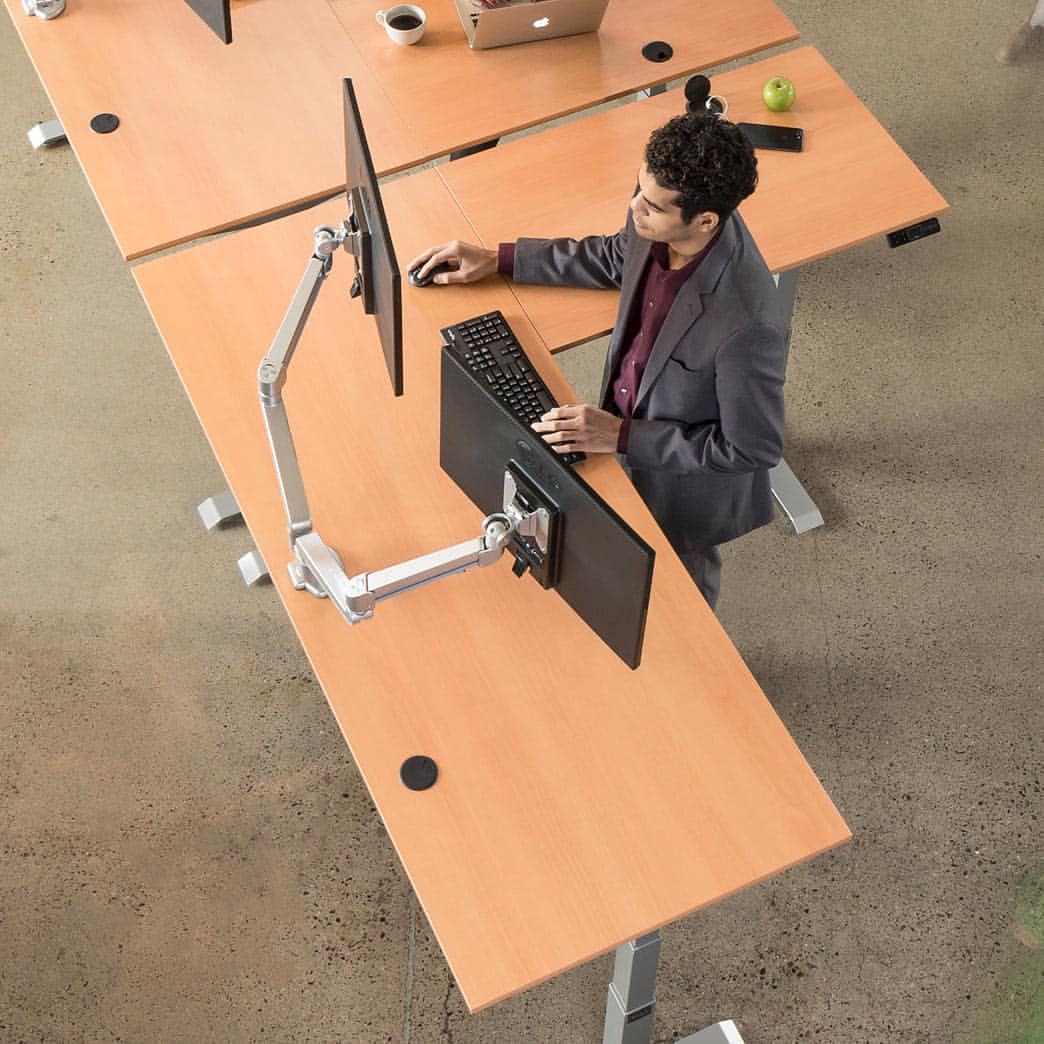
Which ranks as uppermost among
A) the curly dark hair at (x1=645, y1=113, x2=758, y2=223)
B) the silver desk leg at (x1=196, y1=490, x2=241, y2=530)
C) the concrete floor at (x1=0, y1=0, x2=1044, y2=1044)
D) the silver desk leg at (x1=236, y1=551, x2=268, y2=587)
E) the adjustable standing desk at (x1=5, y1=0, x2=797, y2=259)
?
the curly dark hair at (x1=645, y1=113, x2=758, y2=223)

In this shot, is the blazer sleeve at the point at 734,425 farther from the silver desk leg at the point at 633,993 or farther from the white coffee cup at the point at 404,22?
the white coffee cup at the point at 404,22

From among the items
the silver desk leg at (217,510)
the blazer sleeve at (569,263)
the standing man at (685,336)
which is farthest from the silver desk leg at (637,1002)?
the silver desk leg at (217,510)

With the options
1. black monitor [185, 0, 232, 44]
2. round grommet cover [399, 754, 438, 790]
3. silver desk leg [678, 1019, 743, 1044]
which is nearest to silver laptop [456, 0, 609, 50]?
black monitor [185, 0, 232, 44]

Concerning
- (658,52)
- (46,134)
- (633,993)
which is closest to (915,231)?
(658,52)

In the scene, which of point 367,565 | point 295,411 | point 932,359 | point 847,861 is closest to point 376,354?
point 295,411

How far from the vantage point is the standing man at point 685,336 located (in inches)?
84.0

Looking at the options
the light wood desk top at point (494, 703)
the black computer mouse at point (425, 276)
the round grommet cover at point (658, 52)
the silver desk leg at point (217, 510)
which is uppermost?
the round grommet cover at point (658, 52)

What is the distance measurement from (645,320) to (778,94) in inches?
34.0

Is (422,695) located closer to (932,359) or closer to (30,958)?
(30,958)

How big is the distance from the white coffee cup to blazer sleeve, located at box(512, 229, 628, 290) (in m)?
0.72

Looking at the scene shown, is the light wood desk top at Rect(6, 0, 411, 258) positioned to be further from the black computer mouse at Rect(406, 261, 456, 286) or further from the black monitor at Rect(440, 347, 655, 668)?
the black monitor at Rect(440, 347, 655, 668)

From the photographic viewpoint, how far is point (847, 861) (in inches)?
116

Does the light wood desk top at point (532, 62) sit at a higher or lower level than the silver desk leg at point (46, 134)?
higher

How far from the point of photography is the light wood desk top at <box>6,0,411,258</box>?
2.82m
